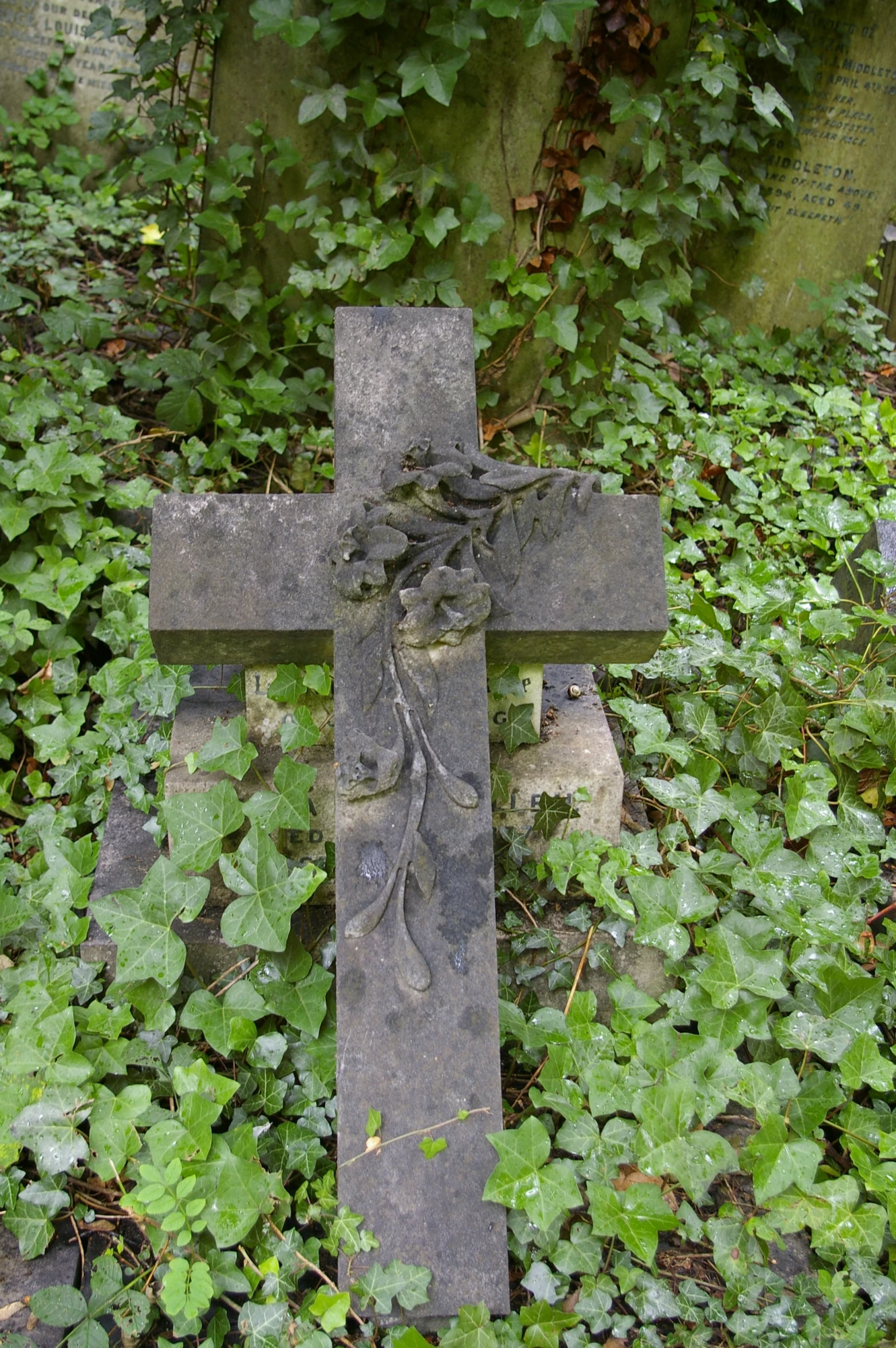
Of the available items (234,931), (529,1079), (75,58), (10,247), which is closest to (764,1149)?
(529,1079)

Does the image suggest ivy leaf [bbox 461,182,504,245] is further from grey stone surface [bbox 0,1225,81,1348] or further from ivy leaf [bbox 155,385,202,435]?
grey stone surface [bbox 0,1225,81,1348]

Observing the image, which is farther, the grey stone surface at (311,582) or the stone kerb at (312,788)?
the stone kerb at (312,788)

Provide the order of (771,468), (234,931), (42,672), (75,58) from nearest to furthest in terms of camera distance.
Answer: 1. (234,931)
2. (42,672)
3. (771,468)
4. (75,58)

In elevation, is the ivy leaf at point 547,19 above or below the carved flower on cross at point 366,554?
above

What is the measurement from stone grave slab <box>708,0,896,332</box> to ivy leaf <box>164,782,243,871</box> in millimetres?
4025

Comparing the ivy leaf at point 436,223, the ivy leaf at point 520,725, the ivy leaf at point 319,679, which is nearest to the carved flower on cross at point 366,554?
the ivy leaf at point 319,679

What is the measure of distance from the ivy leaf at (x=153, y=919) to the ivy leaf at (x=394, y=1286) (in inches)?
28.7

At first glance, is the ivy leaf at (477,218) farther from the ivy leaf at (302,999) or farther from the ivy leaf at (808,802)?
the ivy leaf at (302,999)

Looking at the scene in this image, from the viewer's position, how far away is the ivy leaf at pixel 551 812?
2611 millimetres

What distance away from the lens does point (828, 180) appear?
5.07 m

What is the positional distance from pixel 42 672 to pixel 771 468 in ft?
10.1

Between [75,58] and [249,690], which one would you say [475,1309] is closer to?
[249,690]

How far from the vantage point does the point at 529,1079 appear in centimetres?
241

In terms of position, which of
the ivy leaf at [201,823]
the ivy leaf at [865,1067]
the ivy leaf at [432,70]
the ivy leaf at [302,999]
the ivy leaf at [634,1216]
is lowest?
the ivy leaf at [302,999]
